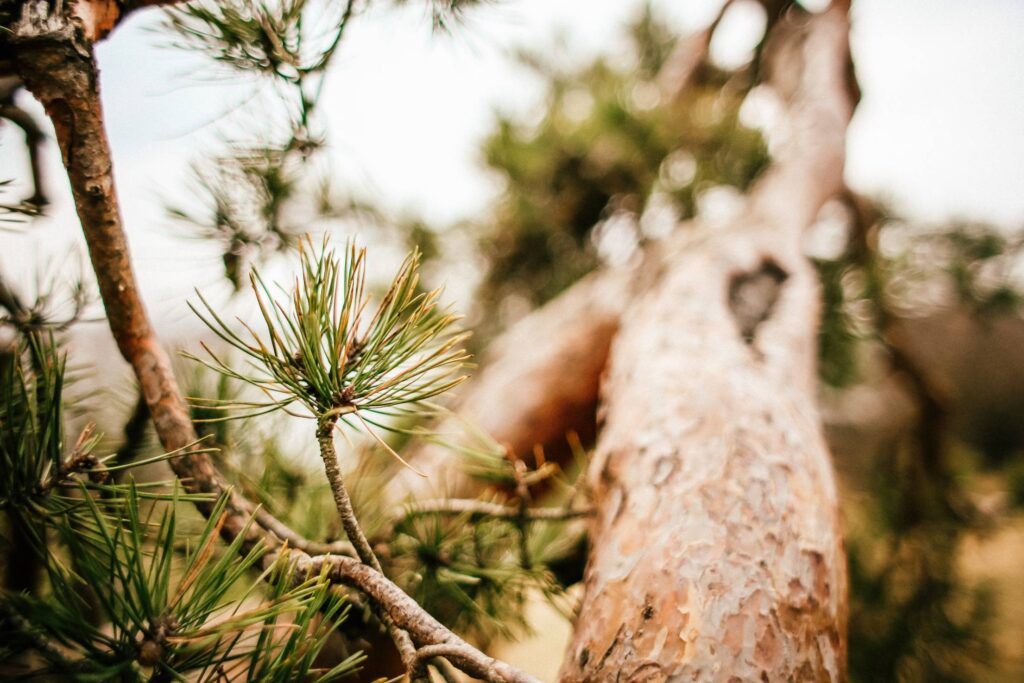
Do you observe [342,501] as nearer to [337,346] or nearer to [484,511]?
[337,346]

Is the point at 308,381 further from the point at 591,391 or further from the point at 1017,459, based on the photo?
the point at 1017,459

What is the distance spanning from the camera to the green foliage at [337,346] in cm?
23

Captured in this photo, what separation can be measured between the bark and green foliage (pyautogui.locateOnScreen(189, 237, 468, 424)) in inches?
8.9

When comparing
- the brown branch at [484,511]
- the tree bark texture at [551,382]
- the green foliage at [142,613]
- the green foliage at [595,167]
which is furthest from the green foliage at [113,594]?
the green foliage at [595,167]

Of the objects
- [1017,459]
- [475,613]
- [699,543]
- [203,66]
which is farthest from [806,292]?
[1017,459]

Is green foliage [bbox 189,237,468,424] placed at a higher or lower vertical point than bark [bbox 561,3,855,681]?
higher

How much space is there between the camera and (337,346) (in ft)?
0.77

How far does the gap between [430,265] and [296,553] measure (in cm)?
96

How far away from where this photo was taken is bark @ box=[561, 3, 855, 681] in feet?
0.98

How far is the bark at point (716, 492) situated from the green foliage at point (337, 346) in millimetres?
226

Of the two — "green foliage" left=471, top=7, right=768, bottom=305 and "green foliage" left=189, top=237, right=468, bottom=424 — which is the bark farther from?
"green foliage" left=471, top=7, right=768, bottom=305

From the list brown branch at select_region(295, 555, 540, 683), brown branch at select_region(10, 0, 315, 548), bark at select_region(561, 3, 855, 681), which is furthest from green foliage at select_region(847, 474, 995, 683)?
brown branch at select_region(10, 0, 315, 548)

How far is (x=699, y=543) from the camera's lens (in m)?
0.34

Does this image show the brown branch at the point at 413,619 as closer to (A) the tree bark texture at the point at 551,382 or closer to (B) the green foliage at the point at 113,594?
(B) the green foliage at the point at 113,594
